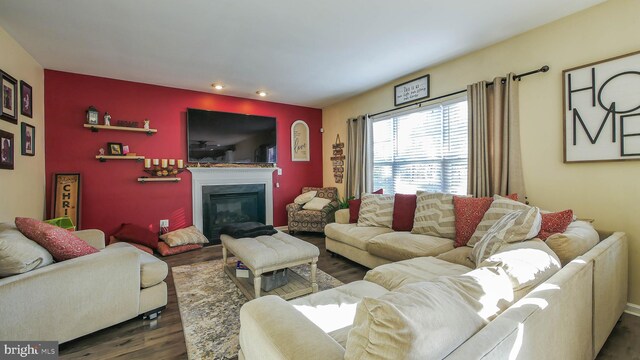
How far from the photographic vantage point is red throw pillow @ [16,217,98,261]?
73.1 inches

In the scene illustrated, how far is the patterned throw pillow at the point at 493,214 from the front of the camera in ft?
7.39

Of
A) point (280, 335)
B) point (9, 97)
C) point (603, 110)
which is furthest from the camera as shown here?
point (9, 97)

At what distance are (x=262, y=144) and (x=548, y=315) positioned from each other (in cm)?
465

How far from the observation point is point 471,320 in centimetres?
78

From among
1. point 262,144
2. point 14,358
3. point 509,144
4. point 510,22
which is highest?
point 510,22

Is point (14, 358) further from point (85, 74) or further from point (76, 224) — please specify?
point (85, 74)

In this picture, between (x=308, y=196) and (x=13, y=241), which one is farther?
(x=308, y=196)

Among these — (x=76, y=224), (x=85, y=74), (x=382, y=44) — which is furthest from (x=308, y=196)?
(x=85, y=74)

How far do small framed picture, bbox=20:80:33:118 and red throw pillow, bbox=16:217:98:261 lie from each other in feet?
5.77

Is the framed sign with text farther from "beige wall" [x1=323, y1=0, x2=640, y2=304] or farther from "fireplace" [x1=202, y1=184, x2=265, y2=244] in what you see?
"fireplace" [x1=202, y1=184, x2=265, y2=244]

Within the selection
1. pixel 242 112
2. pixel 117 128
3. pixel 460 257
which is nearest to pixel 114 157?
pixel 117 128

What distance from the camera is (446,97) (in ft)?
11.2

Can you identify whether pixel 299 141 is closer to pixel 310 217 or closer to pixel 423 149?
pixel 310 217

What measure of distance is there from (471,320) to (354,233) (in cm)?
244
